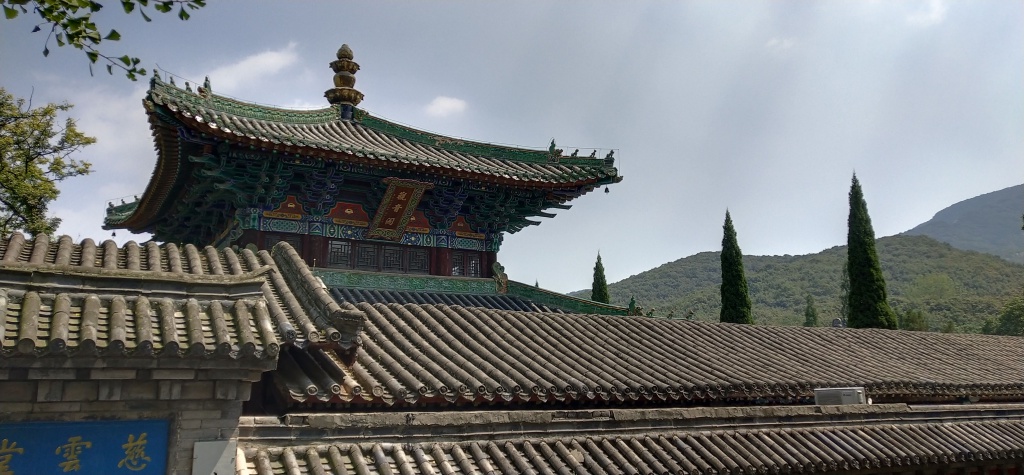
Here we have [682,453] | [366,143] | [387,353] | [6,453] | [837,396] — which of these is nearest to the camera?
[6,453]

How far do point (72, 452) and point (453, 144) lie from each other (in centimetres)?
1241

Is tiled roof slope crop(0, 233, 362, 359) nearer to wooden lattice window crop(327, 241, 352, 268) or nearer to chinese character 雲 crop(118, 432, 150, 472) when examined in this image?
chinese character 雲 crop(118, 432, 150, 472)

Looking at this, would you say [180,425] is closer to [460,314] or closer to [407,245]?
[460,314]

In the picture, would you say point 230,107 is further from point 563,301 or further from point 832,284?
point 832,284

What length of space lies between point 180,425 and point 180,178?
10301 millimetres

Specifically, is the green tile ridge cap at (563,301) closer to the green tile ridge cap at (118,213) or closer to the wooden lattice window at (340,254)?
the wooden lattice window at (340,254)

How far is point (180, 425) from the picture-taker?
6223 mm

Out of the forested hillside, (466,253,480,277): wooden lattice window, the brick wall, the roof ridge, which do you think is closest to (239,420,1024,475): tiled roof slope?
the brick wall

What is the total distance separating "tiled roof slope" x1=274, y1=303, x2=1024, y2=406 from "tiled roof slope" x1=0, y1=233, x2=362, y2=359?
2.25 feet

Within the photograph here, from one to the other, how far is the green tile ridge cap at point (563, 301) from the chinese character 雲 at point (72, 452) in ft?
37.1

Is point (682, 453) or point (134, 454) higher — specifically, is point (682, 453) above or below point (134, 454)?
below

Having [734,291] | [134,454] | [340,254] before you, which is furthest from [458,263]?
[734,291]

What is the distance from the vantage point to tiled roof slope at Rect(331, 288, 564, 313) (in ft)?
47.3

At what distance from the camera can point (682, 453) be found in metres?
8.89
